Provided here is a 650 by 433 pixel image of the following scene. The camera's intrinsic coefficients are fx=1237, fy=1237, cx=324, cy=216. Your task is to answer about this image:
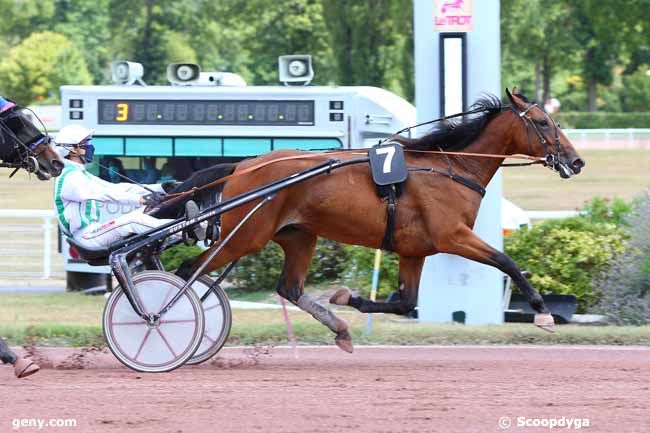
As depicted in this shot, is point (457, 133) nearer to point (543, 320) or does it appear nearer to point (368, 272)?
point (543, 320)

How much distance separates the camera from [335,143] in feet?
45.9

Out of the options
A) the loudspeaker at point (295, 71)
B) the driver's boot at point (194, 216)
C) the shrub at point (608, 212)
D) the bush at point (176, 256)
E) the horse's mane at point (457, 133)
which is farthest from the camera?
the loudspeaker at point (295, 71)

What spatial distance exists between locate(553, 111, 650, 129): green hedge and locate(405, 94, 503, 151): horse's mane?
1403 inches

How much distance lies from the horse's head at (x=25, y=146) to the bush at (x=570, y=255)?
17.8 feet

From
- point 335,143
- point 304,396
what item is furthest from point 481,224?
point 304,396

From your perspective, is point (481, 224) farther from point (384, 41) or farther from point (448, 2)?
point (384, 41)

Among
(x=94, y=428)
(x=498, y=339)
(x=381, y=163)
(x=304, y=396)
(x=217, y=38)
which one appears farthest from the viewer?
(x=217, y=38)

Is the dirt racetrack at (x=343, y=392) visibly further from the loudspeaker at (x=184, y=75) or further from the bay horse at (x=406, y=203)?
the loudspeaker at (x=184, y=75)

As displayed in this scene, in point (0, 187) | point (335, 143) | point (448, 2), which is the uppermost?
point (448, 2)

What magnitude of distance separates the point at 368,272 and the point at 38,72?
3766 cm

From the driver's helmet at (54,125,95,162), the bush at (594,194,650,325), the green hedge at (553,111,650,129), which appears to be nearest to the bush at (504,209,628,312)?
the bush at (594,194,650,325)

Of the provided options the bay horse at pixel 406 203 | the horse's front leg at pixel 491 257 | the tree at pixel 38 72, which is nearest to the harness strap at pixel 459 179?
the bay horse at pixel 406 203

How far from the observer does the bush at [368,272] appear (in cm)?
1234

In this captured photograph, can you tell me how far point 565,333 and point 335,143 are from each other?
4743mm
